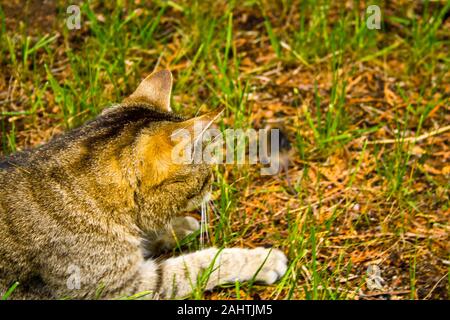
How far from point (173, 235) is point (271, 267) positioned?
1.63ft

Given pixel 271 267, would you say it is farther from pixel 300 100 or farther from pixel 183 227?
pixel 300 100

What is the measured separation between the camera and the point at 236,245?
3252 mm

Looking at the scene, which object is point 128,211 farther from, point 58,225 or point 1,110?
point 1,110

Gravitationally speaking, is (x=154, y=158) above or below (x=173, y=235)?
above

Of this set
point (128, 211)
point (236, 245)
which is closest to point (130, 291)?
point (128, 211)

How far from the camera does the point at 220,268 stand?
303cm

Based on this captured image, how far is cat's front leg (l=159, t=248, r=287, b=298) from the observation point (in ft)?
9.75

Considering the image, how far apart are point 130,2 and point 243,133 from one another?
48.5 inches

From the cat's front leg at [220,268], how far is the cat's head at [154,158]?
249 millimetres

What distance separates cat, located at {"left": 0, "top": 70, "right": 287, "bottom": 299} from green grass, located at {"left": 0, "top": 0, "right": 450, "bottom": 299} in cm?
36

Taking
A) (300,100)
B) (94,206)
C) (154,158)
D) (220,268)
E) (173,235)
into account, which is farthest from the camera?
(300,100)

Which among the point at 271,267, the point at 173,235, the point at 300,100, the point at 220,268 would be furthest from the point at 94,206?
the point at 300,100

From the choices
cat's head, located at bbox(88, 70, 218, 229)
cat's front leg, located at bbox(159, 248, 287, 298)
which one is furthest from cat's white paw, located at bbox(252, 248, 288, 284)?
cat's head, located at bbox(88, 70, 218, 229)

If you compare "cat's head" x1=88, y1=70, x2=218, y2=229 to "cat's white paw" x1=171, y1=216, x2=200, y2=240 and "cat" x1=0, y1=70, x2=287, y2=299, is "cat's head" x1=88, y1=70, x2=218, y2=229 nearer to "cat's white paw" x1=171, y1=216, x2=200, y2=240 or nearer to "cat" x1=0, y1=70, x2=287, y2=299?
"cat" x1=0, y1=70, x2=287, y2=299
